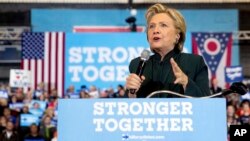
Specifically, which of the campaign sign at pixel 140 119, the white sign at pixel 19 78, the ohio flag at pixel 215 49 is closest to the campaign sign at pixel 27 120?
the white sign at pixel 19 78

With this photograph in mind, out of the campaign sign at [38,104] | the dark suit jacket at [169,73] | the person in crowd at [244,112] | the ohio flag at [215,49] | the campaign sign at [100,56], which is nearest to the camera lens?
the dark suit jacket at [169,73]

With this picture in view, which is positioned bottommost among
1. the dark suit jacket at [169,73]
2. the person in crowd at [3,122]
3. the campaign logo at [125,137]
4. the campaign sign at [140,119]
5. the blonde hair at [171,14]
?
the person in crowd at [3,122]

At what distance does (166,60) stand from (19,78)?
8.99 m

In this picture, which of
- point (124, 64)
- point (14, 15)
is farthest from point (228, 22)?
point (14, 15)

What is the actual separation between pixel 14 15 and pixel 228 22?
19.0ft

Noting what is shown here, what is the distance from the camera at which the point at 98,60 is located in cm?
1250

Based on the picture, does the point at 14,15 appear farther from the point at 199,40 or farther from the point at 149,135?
the point at 149,135

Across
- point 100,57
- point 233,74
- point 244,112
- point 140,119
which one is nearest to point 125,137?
point 140,119

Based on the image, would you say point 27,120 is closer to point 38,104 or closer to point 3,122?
point 3,122

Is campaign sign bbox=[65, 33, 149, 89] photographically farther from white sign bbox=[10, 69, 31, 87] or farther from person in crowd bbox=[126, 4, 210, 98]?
person in crowd bbox=[126, 4, 210, 98]

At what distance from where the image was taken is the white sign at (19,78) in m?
10.7

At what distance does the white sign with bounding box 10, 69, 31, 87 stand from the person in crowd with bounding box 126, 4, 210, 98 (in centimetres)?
882

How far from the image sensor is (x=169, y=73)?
82.3 inches

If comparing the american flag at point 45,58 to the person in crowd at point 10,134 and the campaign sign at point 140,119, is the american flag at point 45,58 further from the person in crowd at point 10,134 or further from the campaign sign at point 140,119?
the campaign sign at point 140,119
